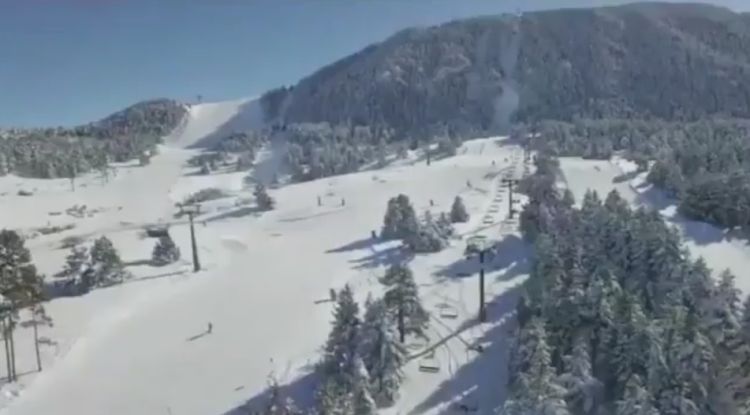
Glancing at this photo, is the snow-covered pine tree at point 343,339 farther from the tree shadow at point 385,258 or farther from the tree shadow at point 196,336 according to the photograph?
the tree shadow at point 385,258

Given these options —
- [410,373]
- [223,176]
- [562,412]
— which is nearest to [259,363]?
[410,373]

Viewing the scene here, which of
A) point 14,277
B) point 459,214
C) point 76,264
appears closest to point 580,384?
point 14,277

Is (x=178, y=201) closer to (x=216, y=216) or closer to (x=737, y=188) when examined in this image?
(x=216, y=216)

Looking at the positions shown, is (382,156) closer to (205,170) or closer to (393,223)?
(205,170)

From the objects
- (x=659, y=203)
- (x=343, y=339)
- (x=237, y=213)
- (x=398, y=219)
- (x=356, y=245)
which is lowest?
(x=356, y=245)

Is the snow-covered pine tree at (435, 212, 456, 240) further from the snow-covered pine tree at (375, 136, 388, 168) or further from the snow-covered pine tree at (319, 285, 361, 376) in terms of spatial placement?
the snow-covered pine tree at (375, 136, 388, 168)

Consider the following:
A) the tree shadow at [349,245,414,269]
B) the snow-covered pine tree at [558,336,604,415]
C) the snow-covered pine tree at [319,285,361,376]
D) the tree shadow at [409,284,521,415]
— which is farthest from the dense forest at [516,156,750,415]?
the tree shadow at [349,245,414,269]
